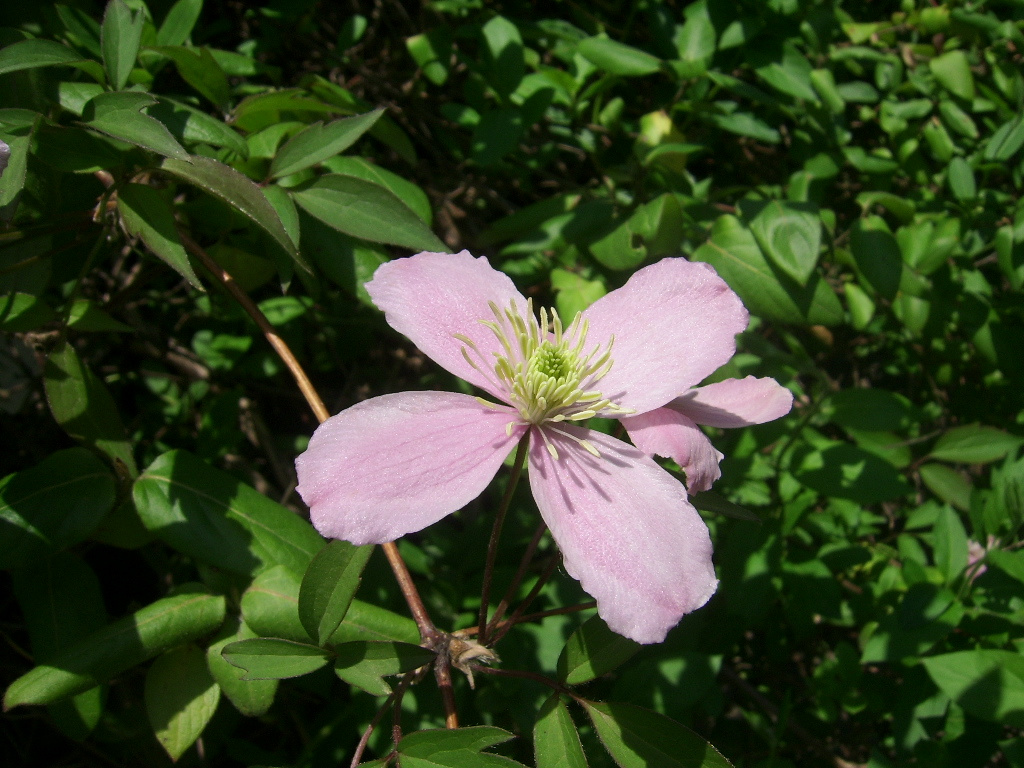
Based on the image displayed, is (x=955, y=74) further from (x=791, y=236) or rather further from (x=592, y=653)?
(x=592, y=653)

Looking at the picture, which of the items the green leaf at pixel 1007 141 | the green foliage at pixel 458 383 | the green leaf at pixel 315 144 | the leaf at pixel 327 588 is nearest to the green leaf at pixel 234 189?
the green foliage at pixel 458 383

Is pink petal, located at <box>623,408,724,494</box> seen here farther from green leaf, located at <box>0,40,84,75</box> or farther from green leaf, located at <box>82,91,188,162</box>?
green leaf, located at <box>0,40,84,75</box>

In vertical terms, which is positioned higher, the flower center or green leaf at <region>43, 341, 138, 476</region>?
the flower center

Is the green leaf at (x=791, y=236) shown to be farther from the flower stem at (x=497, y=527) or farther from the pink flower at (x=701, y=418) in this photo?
the flower stem at (x=497, y=527)

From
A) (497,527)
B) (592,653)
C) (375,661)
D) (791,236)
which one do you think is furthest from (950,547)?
(375,661)

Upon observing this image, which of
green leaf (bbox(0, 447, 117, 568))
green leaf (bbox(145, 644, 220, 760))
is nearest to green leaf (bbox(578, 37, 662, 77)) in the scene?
green leaf (bbox(0, 447, 117, 568))

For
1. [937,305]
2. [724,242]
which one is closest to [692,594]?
[724,242]
